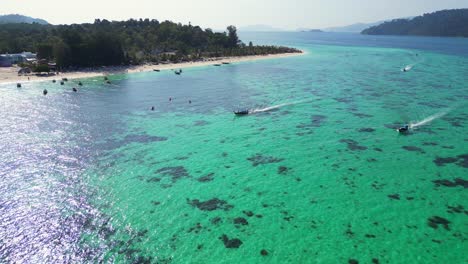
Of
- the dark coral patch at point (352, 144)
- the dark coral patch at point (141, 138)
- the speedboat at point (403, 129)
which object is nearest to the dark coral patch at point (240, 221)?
the dark coral patch at point (352, 144)

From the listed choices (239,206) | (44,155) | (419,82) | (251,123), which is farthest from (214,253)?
(419,82)

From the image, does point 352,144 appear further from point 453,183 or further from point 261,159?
point 261,159

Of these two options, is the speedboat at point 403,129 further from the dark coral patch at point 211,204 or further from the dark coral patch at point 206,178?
the dark coral patch at point 211,204

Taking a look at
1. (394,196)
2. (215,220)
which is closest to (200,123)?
(215,220)

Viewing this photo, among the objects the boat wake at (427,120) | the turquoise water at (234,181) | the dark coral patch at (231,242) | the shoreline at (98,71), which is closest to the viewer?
the turquoise water at (234,181)

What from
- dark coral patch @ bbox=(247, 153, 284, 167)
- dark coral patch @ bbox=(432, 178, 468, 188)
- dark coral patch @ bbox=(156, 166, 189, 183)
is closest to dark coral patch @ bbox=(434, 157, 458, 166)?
dark coral patch @ bbox=(432, 178, 468, 188)

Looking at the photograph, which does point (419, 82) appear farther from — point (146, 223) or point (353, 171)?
point (146, 223)

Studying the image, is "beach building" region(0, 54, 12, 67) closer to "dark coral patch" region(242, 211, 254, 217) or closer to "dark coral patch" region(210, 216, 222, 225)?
"dark coral patch" region(210, 216, 222, 225)
